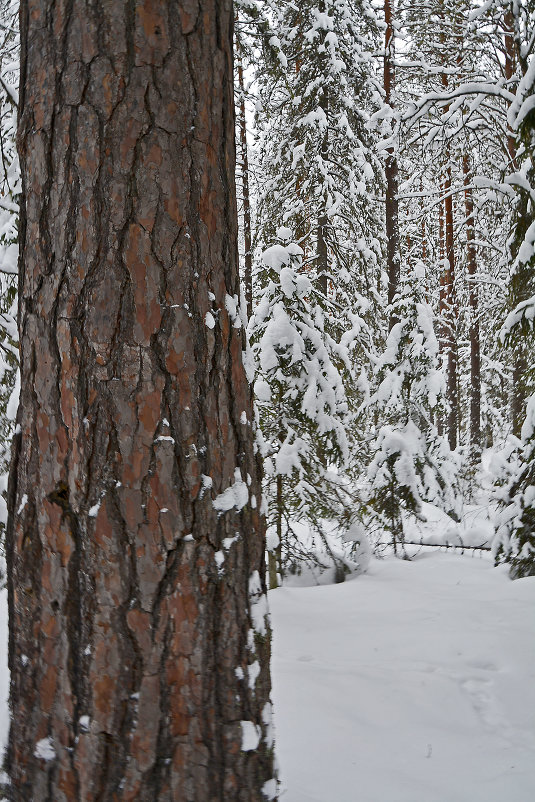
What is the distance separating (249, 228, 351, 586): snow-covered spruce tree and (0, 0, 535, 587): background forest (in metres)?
0.02

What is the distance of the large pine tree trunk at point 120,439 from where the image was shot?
4.87 feet

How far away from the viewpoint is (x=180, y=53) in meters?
1.56

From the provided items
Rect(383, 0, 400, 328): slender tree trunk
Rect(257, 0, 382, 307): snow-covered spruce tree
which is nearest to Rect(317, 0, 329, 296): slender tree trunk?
Rect(257, 0, 382, 307): snow-covered spruce tree

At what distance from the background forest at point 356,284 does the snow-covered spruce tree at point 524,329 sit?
0.05ft

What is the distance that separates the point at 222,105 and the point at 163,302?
69cm

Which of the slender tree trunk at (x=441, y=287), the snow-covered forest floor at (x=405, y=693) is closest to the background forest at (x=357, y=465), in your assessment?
the snow-covered forest floor at (x=405, y=693)

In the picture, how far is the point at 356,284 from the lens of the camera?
10.2m

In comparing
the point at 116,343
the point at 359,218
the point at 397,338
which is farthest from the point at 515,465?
the point at 116,343

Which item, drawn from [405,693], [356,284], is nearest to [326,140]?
[356,284]

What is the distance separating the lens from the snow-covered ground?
2180 mm

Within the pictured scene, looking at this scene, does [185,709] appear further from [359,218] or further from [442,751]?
[359,218]

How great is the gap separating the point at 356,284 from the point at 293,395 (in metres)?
5.18

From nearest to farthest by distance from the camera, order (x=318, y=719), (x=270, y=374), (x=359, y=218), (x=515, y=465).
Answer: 1. (x=318, y=719)
2. (x=270, y=374)
3. (x=515, y=465)
4. (x=359, y=218)

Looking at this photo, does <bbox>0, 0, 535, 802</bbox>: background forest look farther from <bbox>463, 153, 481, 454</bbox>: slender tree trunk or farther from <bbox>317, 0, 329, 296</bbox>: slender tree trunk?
<bbox>463, 153, 481, 454</bbox>: slender tree trunk
